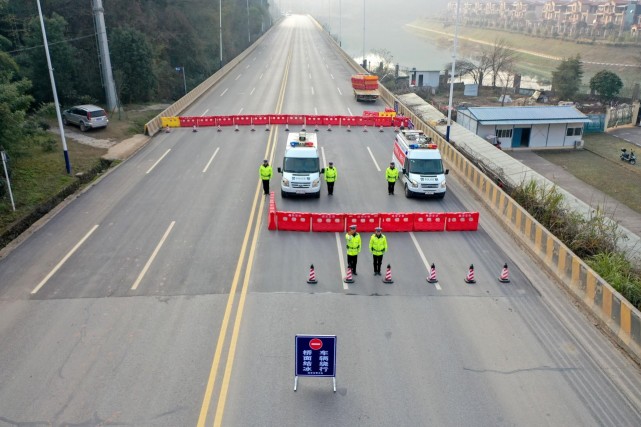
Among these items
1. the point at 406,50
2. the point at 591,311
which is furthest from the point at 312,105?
the point at 406,50

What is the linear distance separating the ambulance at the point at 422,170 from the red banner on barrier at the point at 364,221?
13.1 ft

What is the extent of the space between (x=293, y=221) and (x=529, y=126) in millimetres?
29131

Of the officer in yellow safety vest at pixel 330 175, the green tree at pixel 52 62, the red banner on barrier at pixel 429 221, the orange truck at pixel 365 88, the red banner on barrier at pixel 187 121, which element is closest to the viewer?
the red banner on barrier at pixel 429 221

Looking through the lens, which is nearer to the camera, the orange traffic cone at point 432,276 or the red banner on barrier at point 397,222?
the orange traffic cone at point 432,276

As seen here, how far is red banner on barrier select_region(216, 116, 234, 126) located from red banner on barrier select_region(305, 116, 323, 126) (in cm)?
526

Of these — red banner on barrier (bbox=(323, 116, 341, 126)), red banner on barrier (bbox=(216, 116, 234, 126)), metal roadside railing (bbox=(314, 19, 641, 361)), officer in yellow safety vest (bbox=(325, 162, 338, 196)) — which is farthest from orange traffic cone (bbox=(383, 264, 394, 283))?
red banner on barrier (bbox=(216, 116, 234, 126))

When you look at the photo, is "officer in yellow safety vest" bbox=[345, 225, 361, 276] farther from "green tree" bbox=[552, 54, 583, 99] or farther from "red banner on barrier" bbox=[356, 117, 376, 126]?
"green tree" bbox=[552, 54, 583, 99]

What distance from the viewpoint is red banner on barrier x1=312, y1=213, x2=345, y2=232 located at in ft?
63.1

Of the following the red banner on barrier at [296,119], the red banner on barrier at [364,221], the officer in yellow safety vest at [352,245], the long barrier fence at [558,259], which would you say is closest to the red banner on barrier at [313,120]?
the red banner on barrier at [296,119]

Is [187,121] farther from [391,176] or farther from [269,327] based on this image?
[269,327]

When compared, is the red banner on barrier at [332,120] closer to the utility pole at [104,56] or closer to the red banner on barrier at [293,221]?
the utility pole at [104,56]

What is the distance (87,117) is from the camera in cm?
3256

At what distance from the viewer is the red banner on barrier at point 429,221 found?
19438mm

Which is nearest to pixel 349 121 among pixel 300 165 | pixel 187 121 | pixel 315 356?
pixel 187 121
